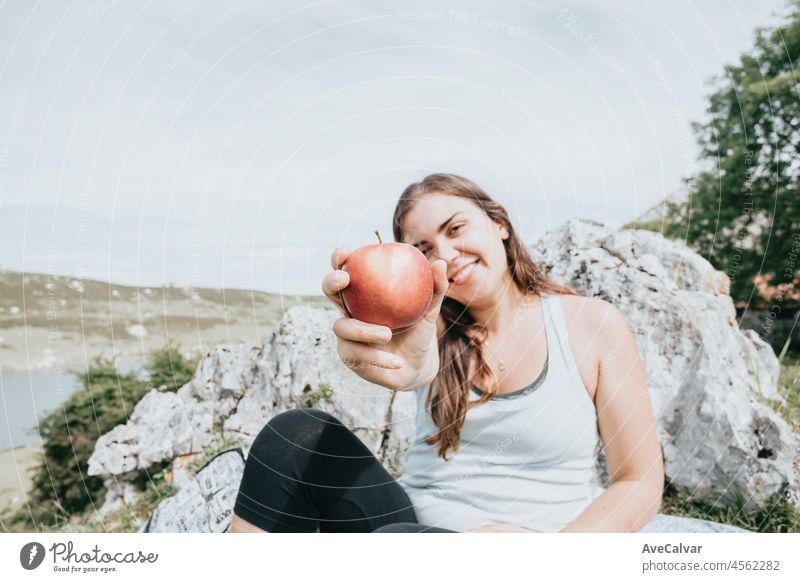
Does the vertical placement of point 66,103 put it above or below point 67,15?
below

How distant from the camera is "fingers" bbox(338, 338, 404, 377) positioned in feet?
3.40

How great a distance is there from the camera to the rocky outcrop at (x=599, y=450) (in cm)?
166

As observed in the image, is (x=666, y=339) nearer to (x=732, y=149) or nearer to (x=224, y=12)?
(x=732, y=149)

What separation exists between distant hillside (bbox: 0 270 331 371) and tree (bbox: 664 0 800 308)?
45.4 inches

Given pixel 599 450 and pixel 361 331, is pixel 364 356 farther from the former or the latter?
pixel 599 450

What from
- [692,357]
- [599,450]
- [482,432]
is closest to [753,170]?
[692,357]

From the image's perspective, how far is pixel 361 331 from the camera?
1.01 meters

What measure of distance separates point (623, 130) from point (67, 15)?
3.84ft

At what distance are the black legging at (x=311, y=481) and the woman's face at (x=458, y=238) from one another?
37 cm

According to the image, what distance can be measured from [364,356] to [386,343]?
6cm

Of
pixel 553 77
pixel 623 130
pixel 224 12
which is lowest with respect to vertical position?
pixel 623 130

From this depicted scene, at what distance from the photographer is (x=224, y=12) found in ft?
4.50

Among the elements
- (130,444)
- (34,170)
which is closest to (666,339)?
(130,444)

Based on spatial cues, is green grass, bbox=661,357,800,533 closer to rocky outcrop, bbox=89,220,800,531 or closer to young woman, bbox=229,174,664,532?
rocky outcrop, bbox=89,220,800,531
